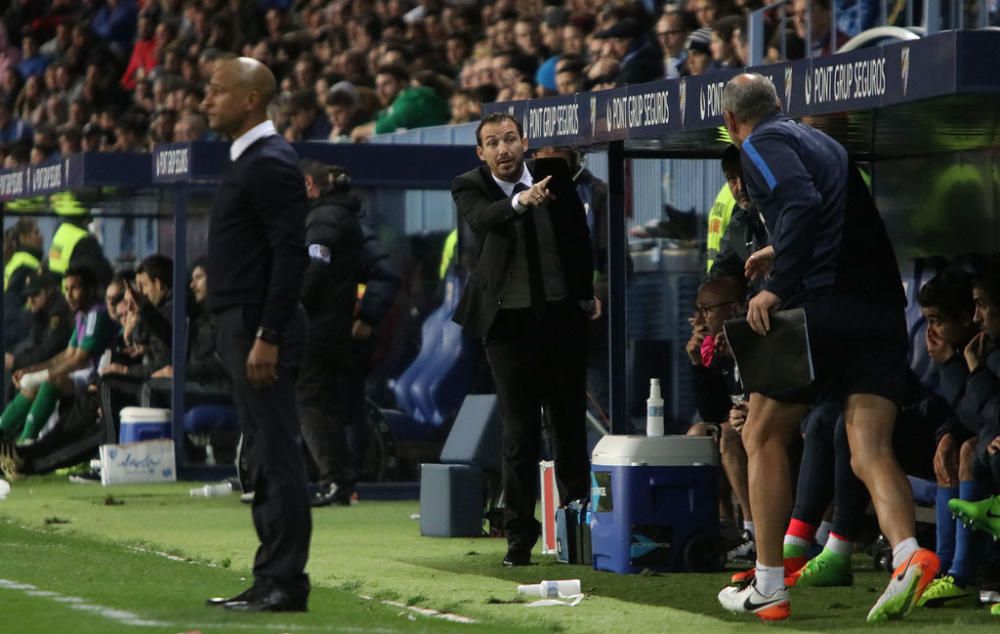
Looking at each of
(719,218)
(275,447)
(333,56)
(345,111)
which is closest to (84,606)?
(275,447)

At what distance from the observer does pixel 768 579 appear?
7.84 m

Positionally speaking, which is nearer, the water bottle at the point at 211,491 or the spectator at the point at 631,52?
the water bottle at the point at 211,491

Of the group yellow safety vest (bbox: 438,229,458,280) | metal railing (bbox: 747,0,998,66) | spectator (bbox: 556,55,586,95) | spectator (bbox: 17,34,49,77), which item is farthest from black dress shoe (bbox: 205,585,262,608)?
spectator (bbox: 17,34,49,77)

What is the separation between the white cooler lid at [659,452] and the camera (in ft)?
30.9

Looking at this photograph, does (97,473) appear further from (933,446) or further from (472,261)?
(933,446)

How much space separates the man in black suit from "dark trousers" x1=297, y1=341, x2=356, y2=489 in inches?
144

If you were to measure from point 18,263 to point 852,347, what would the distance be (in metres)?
12.5

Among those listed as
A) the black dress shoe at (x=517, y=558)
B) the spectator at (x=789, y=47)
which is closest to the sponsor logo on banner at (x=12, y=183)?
the spectator at (x=789, y=47)

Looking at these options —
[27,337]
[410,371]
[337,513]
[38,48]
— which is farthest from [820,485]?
[38,48]

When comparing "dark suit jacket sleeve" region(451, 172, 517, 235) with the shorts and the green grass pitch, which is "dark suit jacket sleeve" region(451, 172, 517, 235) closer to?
the green grass pitch

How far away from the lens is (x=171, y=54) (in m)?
26.8

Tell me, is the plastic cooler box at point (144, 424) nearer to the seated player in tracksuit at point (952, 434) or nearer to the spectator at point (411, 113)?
the spectator at point (411, 113)

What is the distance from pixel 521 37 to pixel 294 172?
1075cm

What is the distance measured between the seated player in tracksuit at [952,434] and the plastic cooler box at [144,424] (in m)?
8.01
